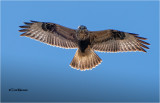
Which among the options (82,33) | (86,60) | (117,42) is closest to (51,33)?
(82,33)

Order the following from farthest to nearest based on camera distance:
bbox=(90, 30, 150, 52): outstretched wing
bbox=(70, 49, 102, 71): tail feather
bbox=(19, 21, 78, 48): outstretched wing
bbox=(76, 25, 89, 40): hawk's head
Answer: bbox=(70, 49, 102, 71): tail feather → bbox=(90, 30, 150, 52): outstretched wing → bbox=(19, 21, 78, 48): outstretched wing → bbox=(76, 25, 89, 40): hawk's head

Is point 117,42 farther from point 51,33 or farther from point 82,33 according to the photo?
point 51,33

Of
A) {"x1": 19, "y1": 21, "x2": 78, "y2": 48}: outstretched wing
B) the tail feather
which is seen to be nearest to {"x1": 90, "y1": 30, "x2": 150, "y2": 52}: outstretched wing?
the tail feather

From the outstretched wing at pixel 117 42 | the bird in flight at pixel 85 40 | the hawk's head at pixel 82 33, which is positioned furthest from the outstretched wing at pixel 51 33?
the outstretched wing at pixel 117 42

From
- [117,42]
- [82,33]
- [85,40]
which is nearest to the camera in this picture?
[82,33]

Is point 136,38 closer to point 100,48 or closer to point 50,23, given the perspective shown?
point 100,48

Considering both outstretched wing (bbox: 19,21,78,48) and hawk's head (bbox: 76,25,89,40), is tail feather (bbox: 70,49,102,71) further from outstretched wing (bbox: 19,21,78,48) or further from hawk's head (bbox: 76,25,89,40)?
hawk's head (bbox: 76,25,89,40)
